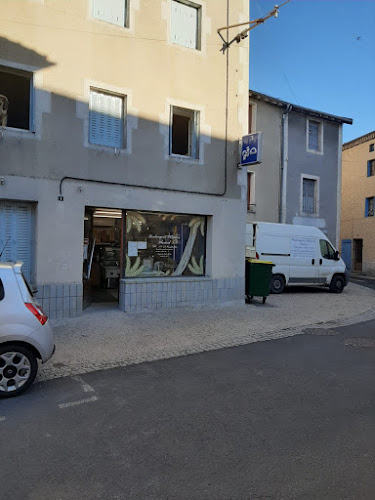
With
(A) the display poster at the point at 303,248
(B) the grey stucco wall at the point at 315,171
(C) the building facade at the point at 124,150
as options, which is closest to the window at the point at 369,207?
(B) the grey stucco wall at the point at 315,171

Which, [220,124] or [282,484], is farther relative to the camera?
[220,124]

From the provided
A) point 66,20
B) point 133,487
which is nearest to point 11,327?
point 133,487

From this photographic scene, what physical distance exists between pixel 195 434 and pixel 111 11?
8.98 m

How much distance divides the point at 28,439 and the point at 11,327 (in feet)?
4.36

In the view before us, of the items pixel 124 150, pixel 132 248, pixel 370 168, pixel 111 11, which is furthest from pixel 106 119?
pixel 370 168

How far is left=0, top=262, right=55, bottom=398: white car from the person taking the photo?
166 inches

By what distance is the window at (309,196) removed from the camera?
20.1m

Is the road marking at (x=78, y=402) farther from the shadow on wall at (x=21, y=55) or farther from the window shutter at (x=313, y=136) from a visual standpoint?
the window shutter at (x=313, y=136)

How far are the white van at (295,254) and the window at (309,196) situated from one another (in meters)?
5.97

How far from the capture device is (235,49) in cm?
1023

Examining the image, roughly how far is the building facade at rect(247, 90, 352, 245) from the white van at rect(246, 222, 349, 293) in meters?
4.46

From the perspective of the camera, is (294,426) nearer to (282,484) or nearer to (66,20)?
(282,484)

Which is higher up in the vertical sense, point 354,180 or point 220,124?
point 354,180

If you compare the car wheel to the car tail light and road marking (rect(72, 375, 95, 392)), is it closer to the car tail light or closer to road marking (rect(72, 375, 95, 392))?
the car tail light
